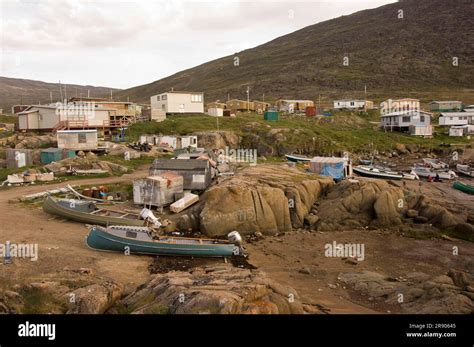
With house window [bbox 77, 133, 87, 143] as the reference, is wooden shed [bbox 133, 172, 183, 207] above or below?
below

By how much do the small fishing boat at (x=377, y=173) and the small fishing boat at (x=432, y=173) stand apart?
11.6 ft

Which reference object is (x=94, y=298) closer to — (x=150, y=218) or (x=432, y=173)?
(x=150, y=218)

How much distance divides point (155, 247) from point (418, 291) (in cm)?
1344

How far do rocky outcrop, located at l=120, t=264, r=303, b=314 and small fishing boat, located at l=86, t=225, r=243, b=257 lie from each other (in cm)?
571

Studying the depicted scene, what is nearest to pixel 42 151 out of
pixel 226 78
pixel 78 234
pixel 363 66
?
pixel 78 234

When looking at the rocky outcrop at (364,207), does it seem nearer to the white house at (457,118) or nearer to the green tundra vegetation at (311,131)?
the green tundra vegetation at (311,131)

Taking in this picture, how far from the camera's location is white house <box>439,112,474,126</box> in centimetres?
7738

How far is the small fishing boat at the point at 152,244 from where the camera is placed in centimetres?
2325

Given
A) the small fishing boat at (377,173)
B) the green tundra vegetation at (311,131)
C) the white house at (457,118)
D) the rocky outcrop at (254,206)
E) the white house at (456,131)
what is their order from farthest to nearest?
1. the white house at (457,118)
2. the white house at (456,131)
3. the green tundra vegetation at (311,131)
4. the small fishing boat at (377,173)
5. the rocky outcrop at (254,206)

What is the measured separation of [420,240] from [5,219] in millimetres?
27359

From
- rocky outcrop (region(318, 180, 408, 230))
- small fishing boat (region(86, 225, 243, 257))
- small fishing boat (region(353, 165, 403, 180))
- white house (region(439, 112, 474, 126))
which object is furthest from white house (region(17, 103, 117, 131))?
white house (region(439, 112, 474, 126))

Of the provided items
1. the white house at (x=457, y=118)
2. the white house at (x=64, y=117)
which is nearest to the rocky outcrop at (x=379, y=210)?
the white house at (x=64, y=117)

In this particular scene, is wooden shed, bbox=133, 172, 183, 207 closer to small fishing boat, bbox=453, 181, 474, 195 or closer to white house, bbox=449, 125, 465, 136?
small fishing boat, bbox=453, 181, 474, 195
